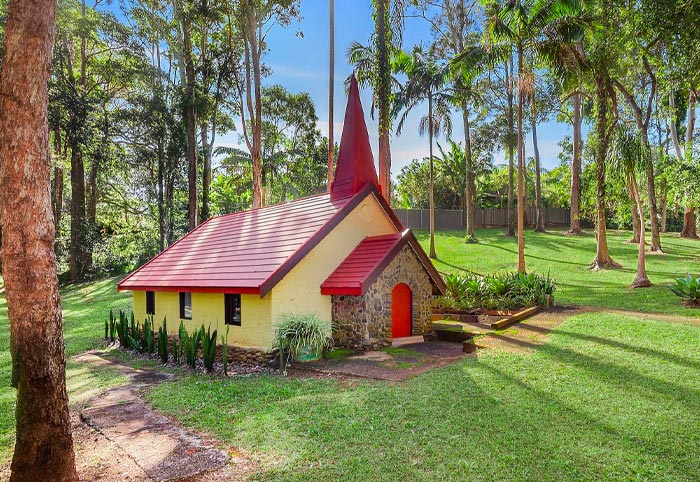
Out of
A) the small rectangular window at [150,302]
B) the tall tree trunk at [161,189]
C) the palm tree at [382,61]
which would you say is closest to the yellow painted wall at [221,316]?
the small rectangular window at [150,302]

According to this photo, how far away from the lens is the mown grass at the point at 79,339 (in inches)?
303

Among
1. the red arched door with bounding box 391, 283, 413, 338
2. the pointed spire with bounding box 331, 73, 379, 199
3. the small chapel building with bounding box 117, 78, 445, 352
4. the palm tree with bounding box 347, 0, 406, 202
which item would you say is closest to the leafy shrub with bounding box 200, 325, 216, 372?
the small chapel building with bounding box 117, 78, 445, 352

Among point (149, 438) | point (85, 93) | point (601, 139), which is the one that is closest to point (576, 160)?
point (601, 139)

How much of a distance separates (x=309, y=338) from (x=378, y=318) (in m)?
2.10

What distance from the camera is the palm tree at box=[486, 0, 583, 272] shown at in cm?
1518

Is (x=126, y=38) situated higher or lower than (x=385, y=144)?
higher

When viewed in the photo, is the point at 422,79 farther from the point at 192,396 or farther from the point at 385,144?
the point at 192,396

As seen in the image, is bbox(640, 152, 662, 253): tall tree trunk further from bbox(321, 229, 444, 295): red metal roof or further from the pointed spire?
bbox(321, 229, 444, 295): red metal roof

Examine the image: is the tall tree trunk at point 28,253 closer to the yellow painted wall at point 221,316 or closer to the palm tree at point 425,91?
the yellow painted wall at point 221,316

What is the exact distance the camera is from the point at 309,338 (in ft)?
34.1

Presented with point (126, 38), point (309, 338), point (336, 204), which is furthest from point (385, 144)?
point (126, 38)

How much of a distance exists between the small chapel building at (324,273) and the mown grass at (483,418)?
215 cm

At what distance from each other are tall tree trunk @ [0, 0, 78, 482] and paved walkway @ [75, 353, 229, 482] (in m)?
0.96

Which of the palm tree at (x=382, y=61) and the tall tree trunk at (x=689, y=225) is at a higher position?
the palm tree at (x=382, y=61)
